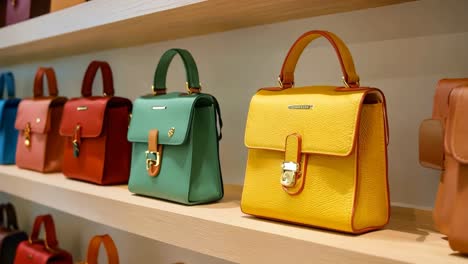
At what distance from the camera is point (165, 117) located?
855 millimetres

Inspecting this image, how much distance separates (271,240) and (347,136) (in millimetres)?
165

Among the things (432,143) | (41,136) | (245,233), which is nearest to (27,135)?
(41,136)

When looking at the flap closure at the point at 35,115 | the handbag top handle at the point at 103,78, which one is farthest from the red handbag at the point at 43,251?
the handbag top handle at the point at 103,78

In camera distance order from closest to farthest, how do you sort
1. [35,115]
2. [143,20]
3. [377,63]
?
[377,63]
[143,20]
[35,115]

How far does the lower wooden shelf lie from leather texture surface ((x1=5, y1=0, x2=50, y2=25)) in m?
0.62

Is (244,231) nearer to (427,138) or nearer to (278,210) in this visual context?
(278,210)

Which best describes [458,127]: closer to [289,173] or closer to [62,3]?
[289,173]

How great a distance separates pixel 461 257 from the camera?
0.51 metres

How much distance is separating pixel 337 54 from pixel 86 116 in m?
0.61

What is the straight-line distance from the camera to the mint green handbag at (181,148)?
0.82 meters

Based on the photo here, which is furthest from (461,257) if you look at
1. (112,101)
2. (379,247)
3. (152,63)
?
(152,63)

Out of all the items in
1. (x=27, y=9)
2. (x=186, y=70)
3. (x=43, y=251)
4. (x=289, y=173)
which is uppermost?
(x=27, y=9)

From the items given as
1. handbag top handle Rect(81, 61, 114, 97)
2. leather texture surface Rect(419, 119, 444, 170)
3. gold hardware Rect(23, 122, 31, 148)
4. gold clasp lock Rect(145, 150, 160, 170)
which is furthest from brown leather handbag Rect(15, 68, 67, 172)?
leather texture surface Rect(419, 119, 444, 170)

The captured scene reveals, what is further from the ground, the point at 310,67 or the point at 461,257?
the point at 310,67
